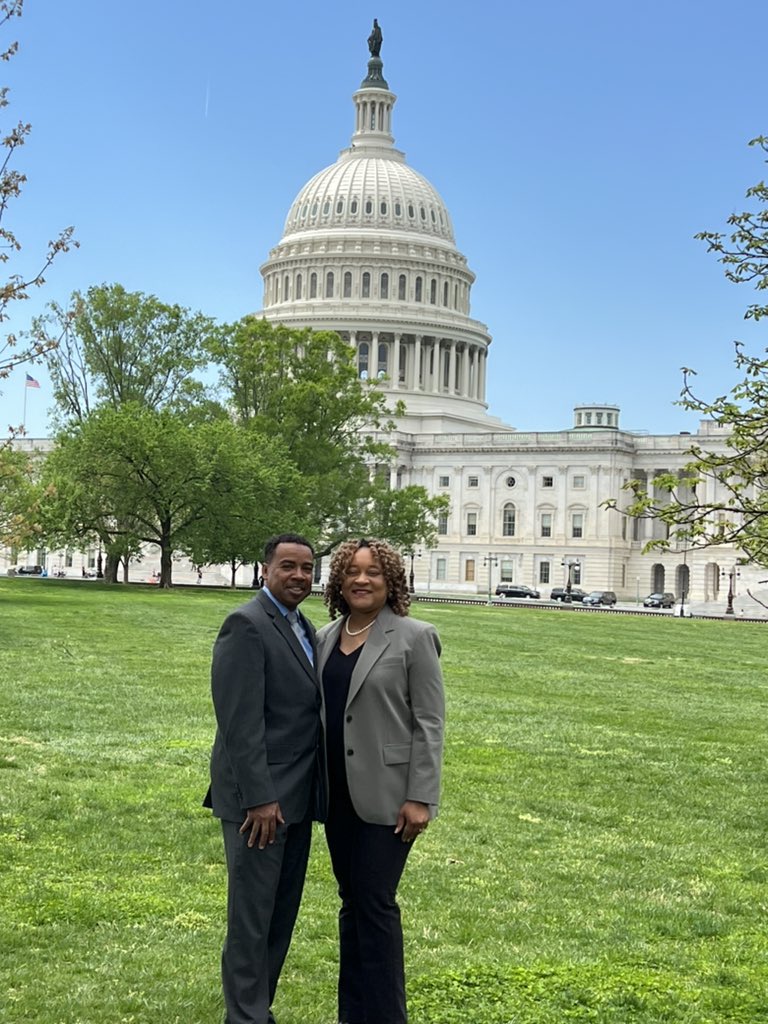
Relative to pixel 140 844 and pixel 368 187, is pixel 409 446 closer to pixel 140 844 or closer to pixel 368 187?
pixel 368 187

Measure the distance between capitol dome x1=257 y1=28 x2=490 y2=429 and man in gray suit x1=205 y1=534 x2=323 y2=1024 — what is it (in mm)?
120299

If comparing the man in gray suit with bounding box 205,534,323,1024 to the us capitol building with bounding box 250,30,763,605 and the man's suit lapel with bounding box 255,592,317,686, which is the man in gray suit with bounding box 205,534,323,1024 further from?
the us capitol building with bounding box 250,30,763,605

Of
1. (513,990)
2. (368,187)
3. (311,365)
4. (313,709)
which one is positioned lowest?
(513,990)

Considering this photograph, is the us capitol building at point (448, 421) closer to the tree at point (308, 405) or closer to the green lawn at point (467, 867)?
the tree at point (308, 405)

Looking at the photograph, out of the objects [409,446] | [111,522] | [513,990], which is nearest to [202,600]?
[111,522]

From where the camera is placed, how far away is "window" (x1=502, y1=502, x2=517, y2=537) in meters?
121

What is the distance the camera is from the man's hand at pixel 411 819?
692cm

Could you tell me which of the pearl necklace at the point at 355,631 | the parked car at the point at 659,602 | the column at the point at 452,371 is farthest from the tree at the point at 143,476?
the column at the point at 452,371

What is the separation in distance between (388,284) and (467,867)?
12711cm

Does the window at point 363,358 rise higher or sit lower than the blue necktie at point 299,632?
higher

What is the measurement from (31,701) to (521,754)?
6.74 m

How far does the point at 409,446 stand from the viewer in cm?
12375

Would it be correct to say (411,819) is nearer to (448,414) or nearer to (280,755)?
(280,755)

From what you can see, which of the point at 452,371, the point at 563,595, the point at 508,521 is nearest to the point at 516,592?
the point at 563,595
